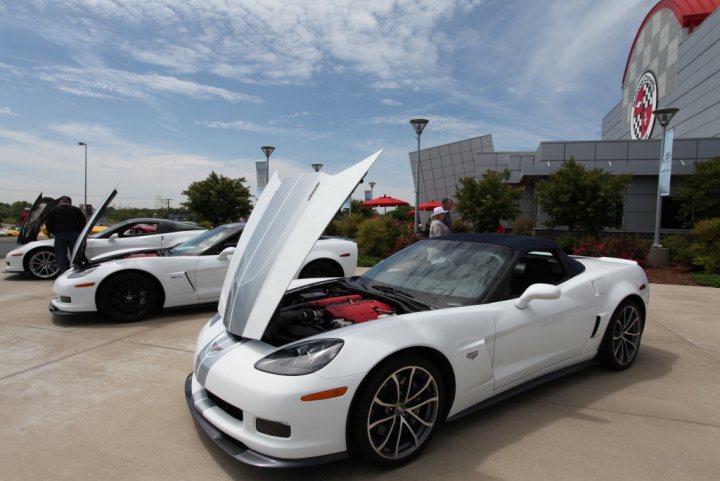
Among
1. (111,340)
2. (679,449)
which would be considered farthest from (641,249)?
(111,340)

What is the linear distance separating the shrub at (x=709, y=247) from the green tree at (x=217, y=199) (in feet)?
61.2

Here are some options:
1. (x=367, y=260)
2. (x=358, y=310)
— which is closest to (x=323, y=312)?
(x=358, y=310)

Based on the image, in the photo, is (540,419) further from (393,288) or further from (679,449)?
(393,288)

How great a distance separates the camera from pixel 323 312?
9.70 ft

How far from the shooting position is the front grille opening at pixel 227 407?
2.26 m

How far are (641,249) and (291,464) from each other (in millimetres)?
12680

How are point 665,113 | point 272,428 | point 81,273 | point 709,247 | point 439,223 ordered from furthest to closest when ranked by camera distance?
point 665,113, point 709,247, point 439,223, point 81,273, point 272,428

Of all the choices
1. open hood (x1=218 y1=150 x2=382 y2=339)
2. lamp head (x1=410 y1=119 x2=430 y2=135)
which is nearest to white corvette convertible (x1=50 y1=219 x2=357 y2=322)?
open hood (x1=218 y1=150 x2=382 y2=339)

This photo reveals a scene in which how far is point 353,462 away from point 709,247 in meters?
11.7

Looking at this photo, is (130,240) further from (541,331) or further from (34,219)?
(541,331)

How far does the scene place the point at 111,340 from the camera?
459 centimetres

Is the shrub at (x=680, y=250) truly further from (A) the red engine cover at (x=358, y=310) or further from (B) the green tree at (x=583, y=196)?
(A) the red engine cover at (x=358, y=310)

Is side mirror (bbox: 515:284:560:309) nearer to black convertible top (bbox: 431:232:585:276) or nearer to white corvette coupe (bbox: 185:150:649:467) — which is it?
white corvette coupe (bbox: 185:150:649:467)

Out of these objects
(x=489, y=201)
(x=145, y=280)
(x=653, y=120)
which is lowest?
(x=145, y=280)
